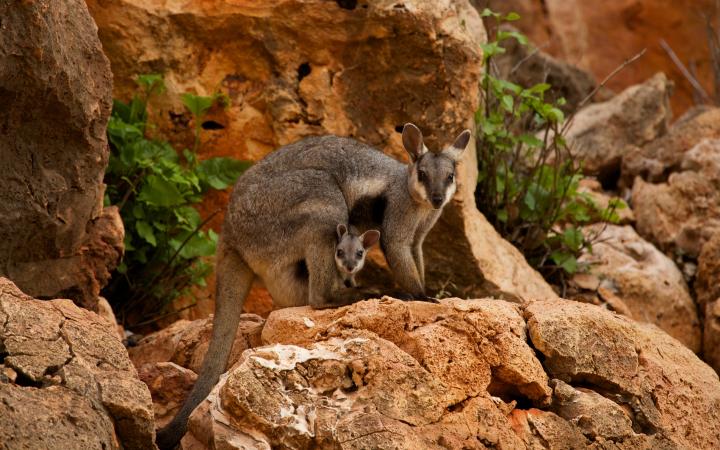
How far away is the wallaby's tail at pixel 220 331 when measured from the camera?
6.17m

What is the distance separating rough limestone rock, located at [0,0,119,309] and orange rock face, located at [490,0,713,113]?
11.9 m

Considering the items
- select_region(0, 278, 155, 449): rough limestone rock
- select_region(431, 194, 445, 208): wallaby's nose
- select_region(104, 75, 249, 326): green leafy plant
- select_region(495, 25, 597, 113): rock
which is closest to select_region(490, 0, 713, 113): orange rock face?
select_region(495, 25, 597, 113): rock

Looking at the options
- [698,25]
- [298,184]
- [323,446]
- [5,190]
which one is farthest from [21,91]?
[698,25]

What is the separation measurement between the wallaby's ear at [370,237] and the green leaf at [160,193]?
1.85m

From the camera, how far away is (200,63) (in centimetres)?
925

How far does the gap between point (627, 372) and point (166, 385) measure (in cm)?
304

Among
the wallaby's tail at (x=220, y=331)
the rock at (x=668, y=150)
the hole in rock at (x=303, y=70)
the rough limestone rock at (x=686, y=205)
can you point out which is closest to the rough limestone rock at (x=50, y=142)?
the wallaby's tail at (x=220, y=331)

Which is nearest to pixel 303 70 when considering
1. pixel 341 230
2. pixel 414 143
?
pixel 414 143

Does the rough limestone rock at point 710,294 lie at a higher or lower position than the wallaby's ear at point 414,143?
lower

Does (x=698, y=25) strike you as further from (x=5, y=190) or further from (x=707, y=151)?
(x=5, y=190)

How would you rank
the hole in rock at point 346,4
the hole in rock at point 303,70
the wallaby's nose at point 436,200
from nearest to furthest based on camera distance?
1. the wallaby's nose at point 436,200
2. the hole in rock at point 346,4
3. the hole in rock at point 303,70

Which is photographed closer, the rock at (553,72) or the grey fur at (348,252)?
the grey fur at (348,252)

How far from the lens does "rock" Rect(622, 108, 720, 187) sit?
11.6m

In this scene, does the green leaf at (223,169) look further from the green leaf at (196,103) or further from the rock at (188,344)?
the rock at (188,344)
